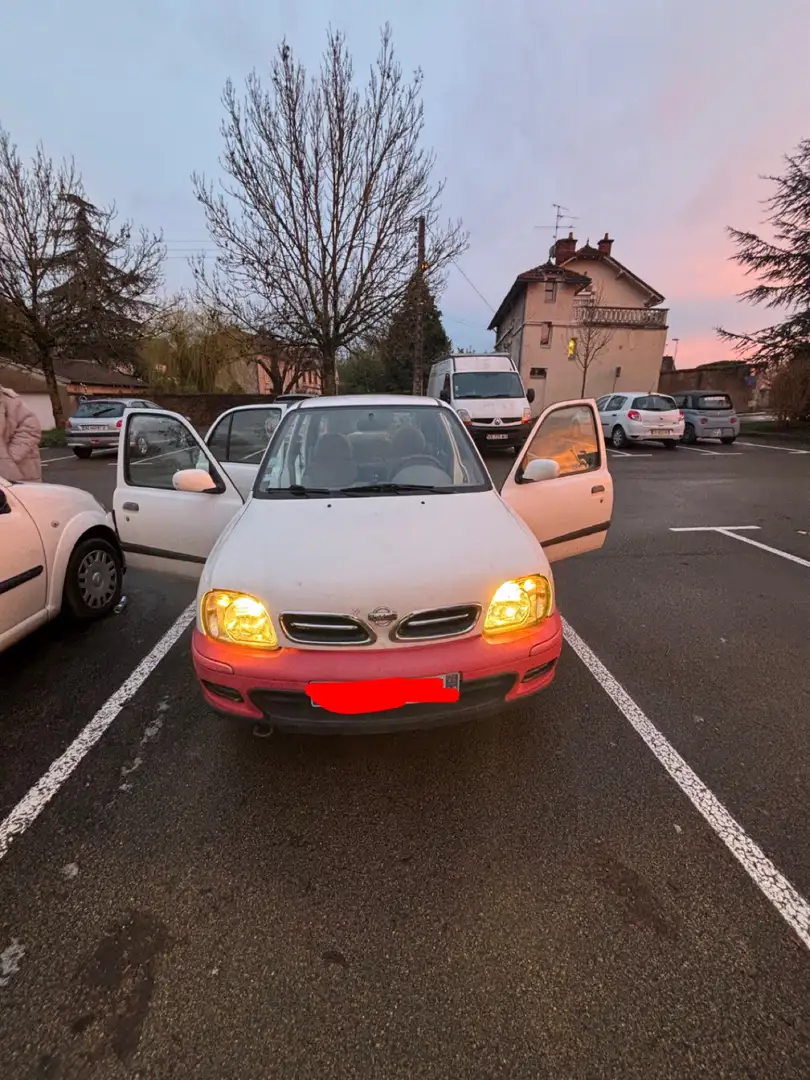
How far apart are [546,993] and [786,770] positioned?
168 cm

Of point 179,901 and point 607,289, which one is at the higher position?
point 607,289

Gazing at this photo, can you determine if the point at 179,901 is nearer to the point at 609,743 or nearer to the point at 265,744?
the point at 265,744

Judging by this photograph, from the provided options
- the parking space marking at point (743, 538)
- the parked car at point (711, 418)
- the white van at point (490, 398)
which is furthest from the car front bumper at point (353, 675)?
the parked car at point (711, 418)

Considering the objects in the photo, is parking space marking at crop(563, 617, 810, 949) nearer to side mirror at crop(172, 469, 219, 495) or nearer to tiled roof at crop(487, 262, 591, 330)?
side mirror at crop(172, 469, 219, 495)

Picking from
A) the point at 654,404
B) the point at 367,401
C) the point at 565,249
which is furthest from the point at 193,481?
the point at 565,249

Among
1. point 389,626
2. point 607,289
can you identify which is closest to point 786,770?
point 389,626

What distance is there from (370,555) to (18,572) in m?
2.36

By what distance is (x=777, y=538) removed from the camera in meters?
6.46

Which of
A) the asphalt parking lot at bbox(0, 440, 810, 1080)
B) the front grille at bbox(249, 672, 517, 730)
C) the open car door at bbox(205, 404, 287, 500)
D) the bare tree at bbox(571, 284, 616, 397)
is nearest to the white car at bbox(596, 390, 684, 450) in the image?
the bare tree at bbox(571, 284, 616, 397)

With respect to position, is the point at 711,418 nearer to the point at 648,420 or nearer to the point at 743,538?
the point at 648,420

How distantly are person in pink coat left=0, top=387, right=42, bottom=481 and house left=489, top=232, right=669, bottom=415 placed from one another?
26454 millimetres

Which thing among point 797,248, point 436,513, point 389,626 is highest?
point 797,248

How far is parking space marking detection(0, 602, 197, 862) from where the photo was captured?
2.14 meters

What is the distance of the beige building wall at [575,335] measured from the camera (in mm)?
27328
